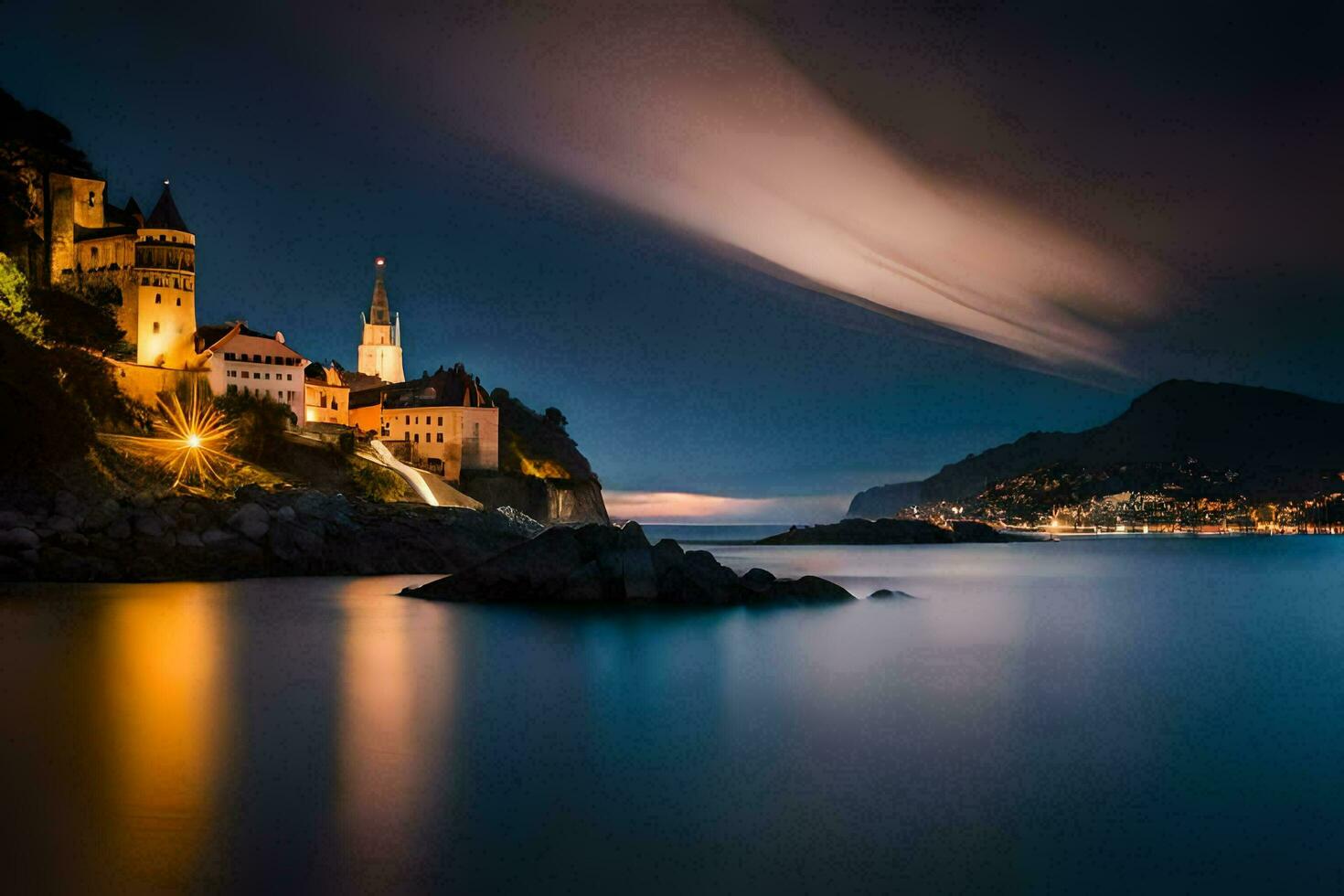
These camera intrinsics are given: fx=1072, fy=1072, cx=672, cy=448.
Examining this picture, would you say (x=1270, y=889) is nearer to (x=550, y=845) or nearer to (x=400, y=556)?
(x=550, y=845)

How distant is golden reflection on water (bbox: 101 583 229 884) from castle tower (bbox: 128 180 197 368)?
3659cm

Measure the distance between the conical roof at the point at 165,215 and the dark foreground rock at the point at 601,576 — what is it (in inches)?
1563

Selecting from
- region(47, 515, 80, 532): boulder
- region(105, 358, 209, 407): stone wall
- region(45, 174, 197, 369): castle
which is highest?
A: region(45, 174, 197, 369): castle

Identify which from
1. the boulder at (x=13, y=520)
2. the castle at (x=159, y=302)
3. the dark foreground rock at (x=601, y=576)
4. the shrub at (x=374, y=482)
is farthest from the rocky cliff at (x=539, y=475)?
the dark foreground rock at (x=601, y=576)

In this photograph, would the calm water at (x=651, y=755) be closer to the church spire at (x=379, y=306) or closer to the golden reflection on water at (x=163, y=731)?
the golden reflection on water at (x=163, y=731)

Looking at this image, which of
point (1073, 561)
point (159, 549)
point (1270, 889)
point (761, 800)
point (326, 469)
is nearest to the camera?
point (1270, 889)

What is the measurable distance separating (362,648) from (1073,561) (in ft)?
207

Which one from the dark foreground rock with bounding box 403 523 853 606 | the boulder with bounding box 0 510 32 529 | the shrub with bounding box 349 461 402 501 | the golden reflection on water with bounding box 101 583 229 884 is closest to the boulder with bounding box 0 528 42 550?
the boulder with bounding box 0 510 32 529

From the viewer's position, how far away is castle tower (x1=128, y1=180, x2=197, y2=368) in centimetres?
6081

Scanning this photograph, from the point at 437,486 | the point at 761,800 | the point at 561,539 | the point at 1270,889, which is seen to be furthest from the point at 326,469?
the point at 1270,889

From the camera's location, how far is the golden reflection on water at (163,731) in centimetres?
955

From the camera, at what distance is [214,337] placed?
6188 centimetres

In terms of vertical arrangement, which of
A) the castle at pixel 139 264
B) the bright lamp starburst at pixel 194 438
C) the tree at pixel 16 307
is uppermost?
the castle at pixel 139 264

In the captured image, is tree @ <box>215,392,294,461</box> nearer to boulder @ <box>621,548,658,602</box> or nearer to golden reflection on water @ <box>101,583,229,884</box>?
golden reflection on water @ <box>101,583,229,884</box>
